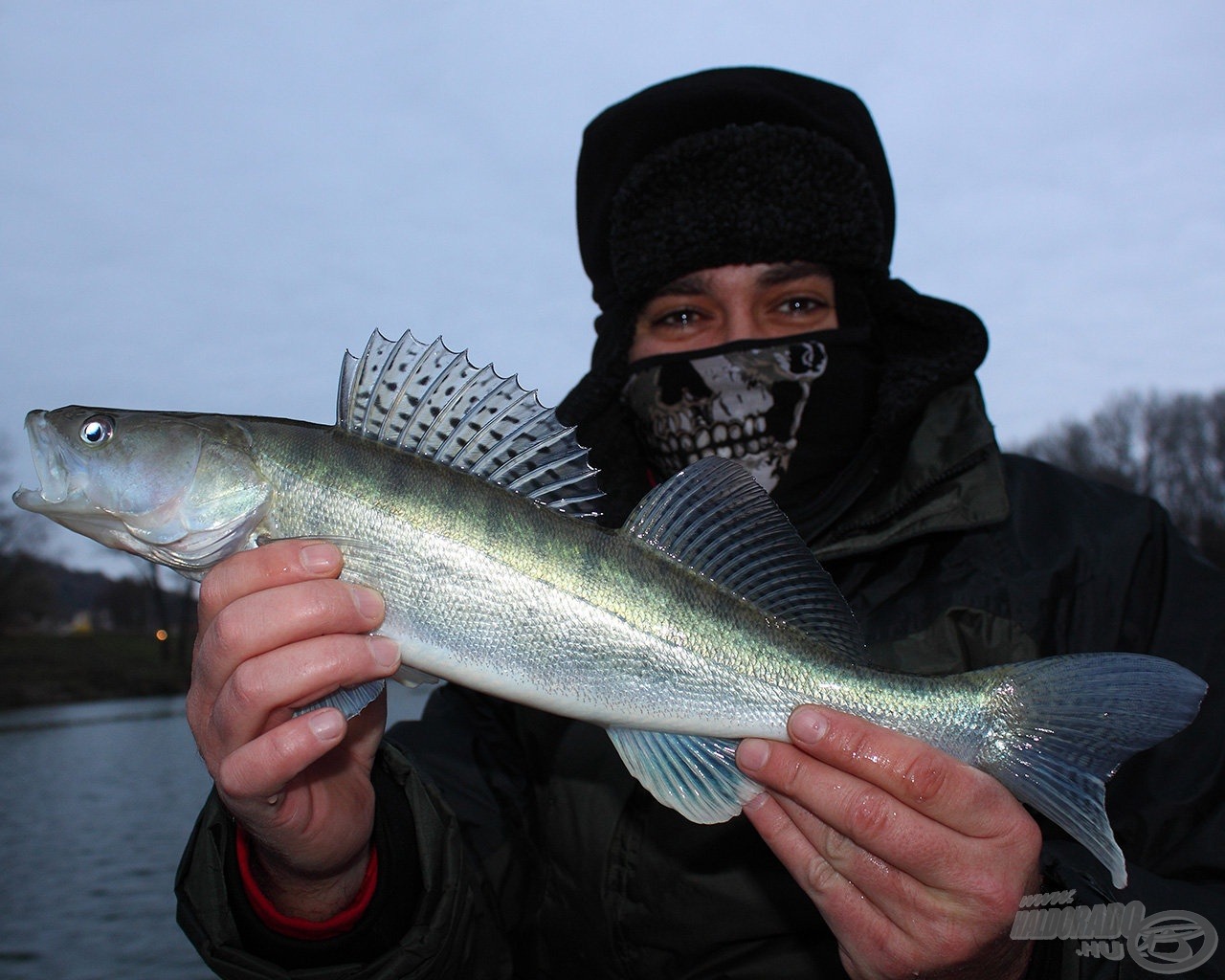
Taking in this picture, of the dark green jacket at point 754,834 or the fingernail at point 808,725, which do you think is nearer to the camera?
the fingernail at point 808,725

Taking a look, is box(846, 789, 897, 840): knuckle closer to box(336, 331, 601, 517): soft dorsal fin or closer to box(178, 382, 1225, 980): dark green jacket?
box(178, 382, 1225, 980): dark green jacket

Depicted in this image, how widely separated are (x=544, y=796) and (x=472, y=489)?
6.14 ft

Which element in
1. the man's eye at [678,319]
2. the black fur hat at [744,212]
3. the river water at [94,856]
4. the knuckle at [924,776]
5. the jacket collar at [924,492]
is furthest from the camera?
the river water at [94,856]

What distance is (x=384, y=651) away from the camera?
2092mm

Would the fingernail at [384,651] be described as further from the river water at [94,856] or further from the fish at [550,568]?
the river water at [94,856]

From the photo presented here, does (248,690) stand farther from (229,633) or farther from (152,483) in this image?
(152,483)

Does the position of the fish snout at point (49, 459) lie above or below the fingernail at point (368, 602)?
above

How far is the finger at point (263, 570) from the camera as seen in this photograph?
2.03m

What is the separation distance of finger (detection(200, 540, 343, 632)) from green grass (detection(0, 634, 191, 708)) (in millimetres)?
42219

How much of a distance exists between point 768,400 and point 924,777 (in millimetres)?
1829

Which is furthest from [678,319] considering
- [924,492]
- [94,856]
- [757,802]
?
[94,856]

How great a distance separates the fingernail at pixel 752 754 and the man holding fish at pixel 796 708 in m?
0.01

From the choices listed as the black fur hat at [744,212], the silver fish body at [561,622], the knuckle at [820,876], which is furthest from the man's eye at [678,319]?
the knuckle at [820,876]

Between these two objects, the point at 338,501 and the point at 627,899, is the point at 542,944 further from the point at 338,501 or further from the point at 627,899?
the point at 338,501
